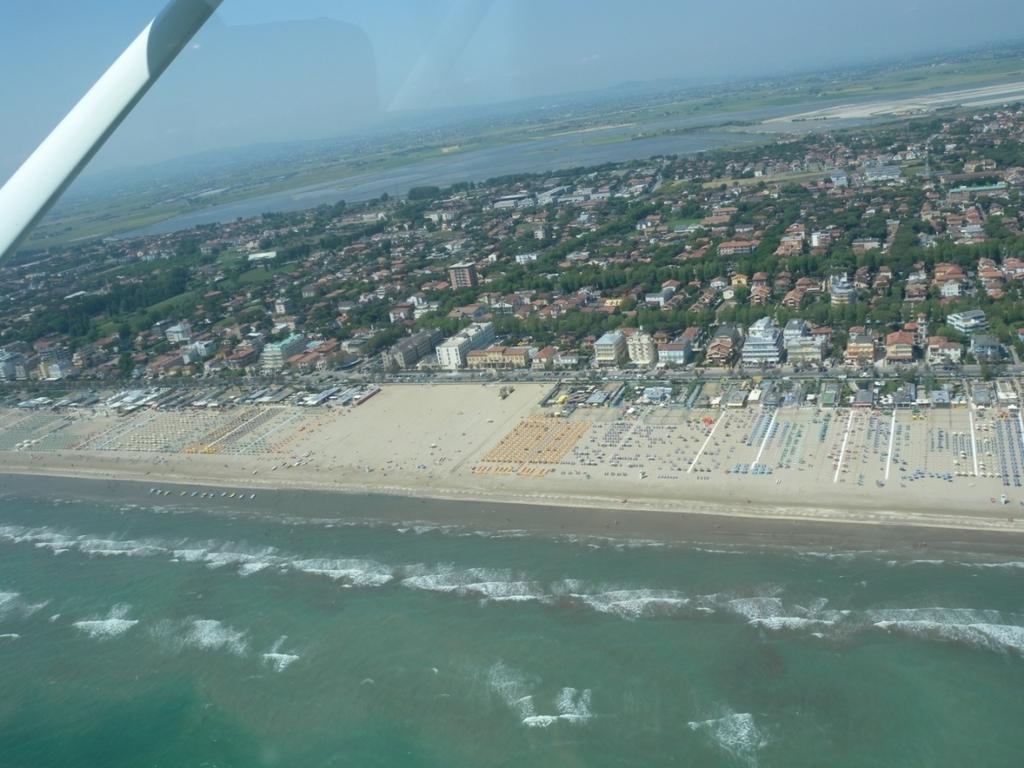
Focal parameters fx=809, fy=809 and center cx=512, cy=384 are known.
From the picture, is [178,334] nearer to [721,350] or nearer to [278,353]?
[278,353]

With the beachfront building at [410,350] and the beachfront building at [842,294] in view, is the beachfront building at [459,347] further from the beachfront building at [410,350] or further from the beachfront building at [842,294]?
the beachfront building at [842,294]

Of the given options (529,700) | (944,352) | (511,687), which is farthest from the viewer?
(944,352)

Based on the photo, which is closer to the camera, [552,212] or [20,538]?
[20,538]

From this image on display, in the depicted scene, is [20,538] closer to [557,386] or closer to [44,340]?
[557,386]

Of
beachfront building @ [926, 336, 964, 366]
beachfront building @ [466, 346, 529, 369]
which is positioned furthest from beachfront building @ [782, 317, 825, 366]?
beachfront building @ [466, 346, 529, 369]

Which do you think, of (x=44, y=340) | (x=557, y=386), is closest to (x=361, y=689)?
(x=557, y=386)

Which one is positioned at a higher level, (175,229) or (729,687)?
(175,229)

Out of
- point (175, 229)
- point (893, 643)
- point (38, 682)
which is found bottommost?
point (893, 643)

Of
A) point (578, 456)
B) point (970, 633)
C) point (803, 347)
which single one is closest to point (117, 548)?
point (578, 456)
